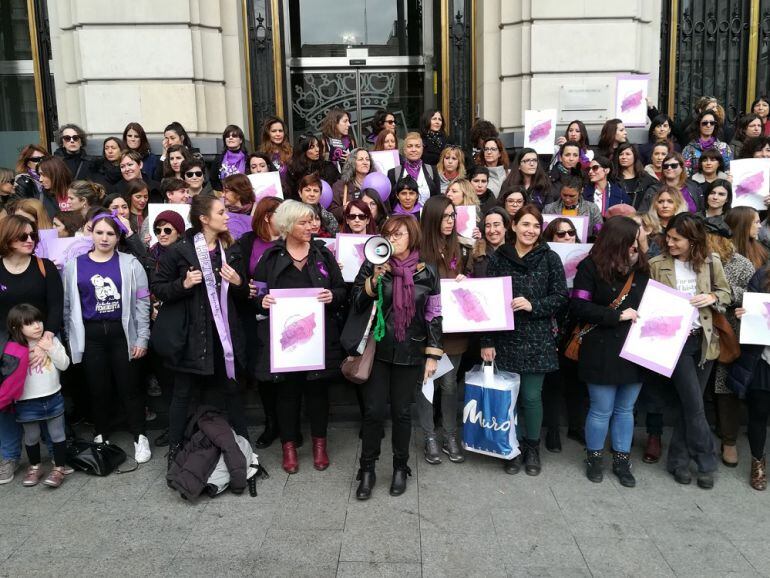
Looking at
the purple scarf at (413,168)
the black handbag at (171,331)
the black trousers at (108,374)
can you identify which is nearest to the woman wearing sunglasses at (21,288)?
the black trousers at (108,374)

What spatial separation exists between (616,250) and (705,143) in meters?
3.94

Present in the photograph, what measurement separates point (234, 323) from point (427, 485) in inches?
76.1

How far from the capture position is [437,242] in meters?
5.33

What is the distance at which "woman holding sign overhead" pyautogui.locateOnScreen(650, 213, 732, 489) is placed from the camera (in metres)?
5.02

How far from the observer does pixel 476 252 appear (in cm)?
555

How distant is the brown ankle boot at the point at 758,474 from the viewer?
16.5 feet

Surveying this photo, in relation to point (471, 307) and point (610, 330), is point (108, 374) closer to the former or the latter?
point (471, 307)

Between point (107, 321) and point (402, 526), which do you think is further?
point (107, 321)

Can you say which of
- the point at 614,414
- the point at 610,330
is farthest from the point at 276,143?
the point at 614,414

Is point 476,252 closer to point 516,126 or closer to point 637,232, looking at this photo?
point 637,232

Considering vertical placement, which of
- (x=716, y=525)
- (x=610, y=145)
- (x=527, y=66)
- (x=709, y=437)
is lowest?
(x=716, y=525)

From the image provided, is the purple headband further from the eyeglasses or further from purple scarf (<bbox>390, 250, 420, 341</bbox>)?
purple scarf (<bbox>390, 250, 420, 341</bbox>)

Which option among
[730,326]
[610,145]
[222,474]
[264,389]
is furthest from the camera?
[610,145]

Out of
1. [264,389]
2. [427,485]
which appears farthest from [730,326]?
[264,389]
